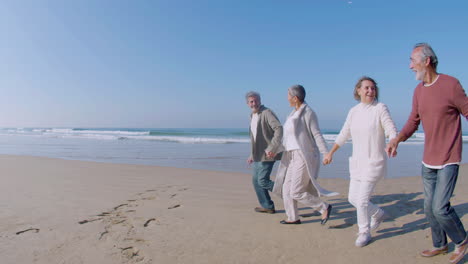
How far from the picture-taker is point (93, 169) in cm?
828

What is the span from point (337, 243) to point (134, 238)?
87.2 inches

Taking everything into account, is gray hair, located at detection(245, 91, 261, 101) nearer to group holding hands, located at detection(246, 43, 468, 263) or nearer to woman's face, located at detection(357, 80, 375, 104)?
group holding hands, located at detection(246, 43, 468, 263)

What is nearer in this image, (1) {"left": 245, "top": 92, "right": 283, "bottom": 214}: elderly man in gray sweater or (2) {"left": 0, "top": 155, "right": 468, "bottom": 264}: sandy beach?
(2) {"left": 0, "top": 155, "right": 468, "bottom": 264}: sandy beach

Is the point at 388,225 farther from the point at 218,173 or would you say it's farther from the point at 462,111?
the point at 218,173

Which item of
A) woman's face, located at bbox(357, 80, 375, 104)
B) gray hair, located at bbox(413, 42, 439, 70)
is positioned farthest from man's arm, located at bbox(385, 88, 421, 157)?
woman's face, located at bbox(357, 80, 375, 104)

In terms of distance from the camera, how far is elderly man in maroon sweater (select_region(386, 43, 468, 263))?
238 cm

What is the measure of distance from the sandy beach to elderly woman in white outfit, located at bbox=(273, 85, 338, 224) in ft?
1.03

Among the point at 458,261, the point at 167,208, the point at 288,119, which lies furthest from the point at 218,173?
the point at 458,261

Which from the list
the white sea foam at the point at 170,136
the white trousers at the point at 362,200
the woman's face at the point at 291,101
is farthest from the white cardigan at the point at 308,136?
the white sea foam at the point at 170,136

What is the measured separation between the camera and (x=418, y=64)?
2.54 m

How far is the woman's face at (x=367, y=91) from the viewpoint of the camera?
3002mm

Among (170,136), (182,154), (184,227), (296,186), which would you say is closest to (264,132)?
(296,186)

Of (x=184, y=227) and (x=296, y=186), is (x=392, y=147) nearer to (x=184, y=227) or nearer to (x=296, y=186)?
(x=296, y=186)

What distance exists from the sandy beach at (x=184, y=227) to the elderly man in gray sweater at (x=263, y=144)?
38 centimetres
